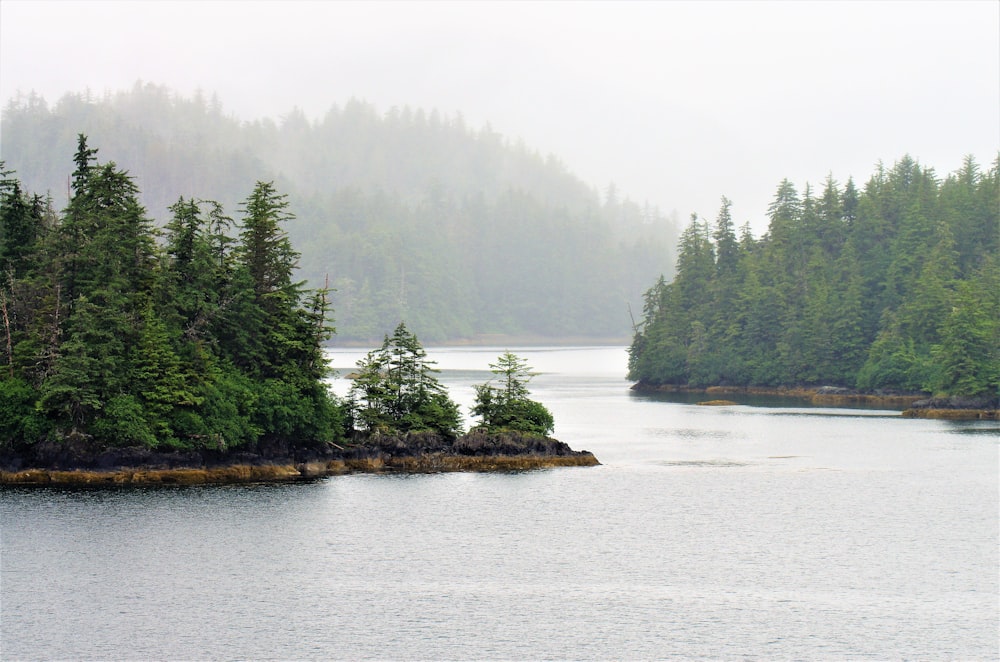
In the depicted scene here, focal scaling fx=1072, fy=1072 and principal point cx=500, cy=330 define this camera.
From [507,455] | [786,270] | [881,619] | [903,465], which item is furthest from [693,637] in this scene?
[786,270]

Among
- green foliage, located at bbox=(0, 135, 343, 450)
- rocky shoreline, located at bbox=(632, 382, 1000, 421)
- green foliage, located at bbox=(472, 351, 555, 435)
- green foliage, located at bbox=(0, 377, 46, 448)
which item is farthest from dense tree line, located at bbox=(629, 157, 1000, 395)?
green foliage, located at bbox=(0, 377, 46, 448)

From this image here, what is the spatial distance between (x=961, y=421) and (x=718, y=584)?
80.8 meters

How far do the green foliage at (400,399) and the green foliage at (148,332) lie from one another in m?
2.65

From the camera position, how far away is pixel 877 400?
148m

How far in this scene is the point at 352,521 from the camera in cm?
6419

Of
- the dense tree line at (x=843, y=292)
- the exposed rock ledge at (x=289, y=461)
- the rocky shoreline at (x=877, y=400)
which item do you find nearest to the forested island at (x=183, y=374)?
the exposed rock ledge at (x=289, y=461)

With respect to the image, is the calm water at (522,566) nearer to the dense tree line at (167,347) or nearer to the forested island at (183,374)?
the forested island at (183,374)

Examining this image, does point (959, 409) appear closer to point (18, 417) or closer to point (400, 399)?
point (400, 399)

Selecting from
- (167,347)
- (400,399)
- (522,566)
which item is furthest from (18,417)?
(522,566)

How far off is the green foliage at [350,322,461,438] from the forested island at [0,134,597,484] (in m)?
0.13

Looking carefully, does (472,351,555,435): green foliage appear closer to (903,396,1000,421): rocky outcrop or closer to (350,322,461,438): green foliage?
(350,322,461,438): green foliage

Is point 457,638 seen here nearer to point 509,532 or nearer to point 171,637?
point 171,637

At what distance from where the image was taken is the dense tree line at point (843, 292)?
491ft

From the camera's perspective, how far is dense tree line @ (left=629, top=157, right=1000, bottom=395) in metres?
150
